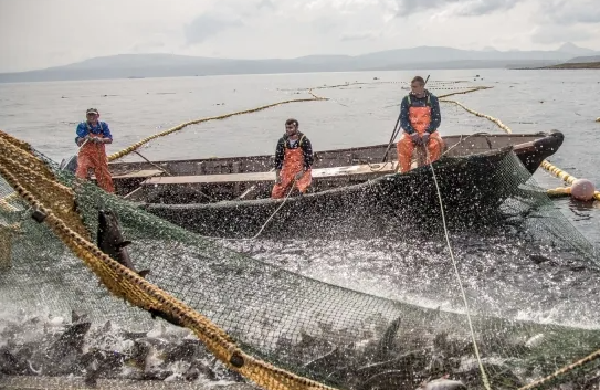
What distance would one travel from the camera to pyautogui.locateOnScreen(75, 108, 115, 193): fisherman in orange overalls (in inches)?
452

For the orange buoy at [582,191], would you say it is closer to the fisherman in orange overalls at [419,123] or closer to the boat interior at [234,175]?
the boat interior at [234,175]

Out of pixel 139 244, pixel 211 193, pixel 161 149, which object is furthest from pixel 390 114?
pixel 139 244

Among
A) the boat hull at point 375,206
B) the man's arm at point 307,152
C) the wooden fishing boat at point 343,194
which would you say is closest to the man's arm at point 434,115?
the wooden fishing boat at point 343,194

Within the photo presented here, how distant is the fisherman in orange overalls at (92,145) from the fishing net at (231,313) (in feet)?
18.0

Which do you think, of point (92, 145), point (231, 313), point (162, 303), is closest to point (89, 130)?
point (92, 145)

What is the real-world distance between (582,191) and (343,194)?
292 inches

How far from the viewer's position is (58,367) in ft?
19.0

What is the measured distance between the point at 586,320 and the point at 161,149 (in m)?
30.2

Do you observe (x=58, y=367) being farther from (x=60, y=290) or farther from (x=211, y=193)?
(x=211, y=193)

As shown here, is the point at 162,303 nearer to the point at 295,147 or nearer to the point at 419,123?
the point at 295,147

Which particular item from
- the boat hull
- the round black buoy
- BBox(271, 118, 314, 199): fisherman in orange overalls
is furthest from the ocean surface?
the round black buoy

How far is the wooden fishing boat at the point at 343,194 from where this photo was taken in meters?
9.73

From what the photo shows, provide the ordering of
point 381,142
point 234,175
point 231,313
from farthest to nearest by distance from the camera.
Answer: point 381,142 → point 234,175 → point 231,313

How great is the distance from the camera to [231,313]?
4.42 meters
